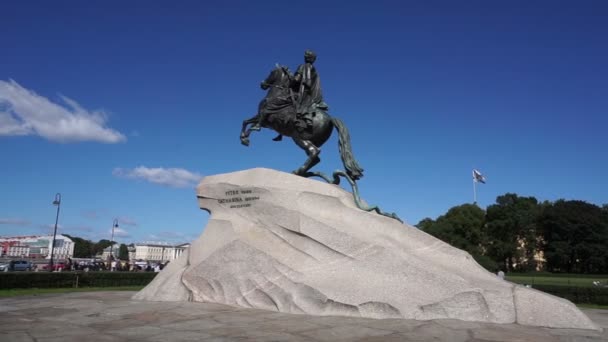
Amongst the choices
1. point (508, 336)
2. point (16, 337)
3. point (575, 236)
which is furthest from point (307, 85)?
point (575, 236)

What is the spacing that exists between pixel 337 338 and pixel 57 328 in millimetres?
4146

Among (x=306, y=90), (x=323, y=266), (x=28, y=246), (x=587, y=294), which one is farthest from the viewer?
(x=28, y=246)

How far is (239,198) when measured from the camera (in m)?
11.8

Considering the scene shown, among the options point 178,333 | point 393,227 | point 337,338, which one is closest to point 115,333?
point 178,333

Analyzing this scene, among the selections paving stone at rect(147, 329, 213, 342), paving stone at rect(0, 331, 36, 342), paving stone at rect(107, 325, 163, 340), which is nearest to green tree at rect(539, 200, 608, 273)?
paving stone at rect(147, 329, 213, 342)

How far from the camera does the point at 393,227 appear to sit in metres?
10.6

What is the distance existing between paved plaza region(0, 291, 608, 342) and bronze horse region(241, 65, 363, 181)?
4.55m

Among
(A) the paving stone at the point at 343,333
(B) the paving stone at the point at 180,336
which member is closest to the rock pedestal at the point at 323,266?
(A) the paving stone at the point at 343,333

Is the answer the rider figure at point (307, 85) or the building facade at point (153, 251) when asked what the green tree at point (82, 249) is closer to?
the building facade at point (153, 251)

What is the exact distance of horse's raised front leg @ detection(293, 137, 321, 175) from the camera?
12.6 m

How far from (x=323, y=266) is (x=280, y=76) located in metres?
5.44

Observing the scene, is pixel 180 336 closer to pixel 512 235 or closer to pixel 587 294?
pixel 587 294

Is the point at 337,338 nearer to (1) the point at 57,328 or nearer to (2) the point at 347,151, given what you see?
(1) the point at 57,328

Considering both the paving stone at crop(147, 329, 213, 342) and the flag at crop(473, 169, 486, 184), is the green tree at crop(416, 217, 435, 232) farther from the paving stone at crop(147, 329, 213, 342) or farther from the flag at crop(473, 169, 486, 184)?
the paving stone at crop(147, 329, 213, 342)
